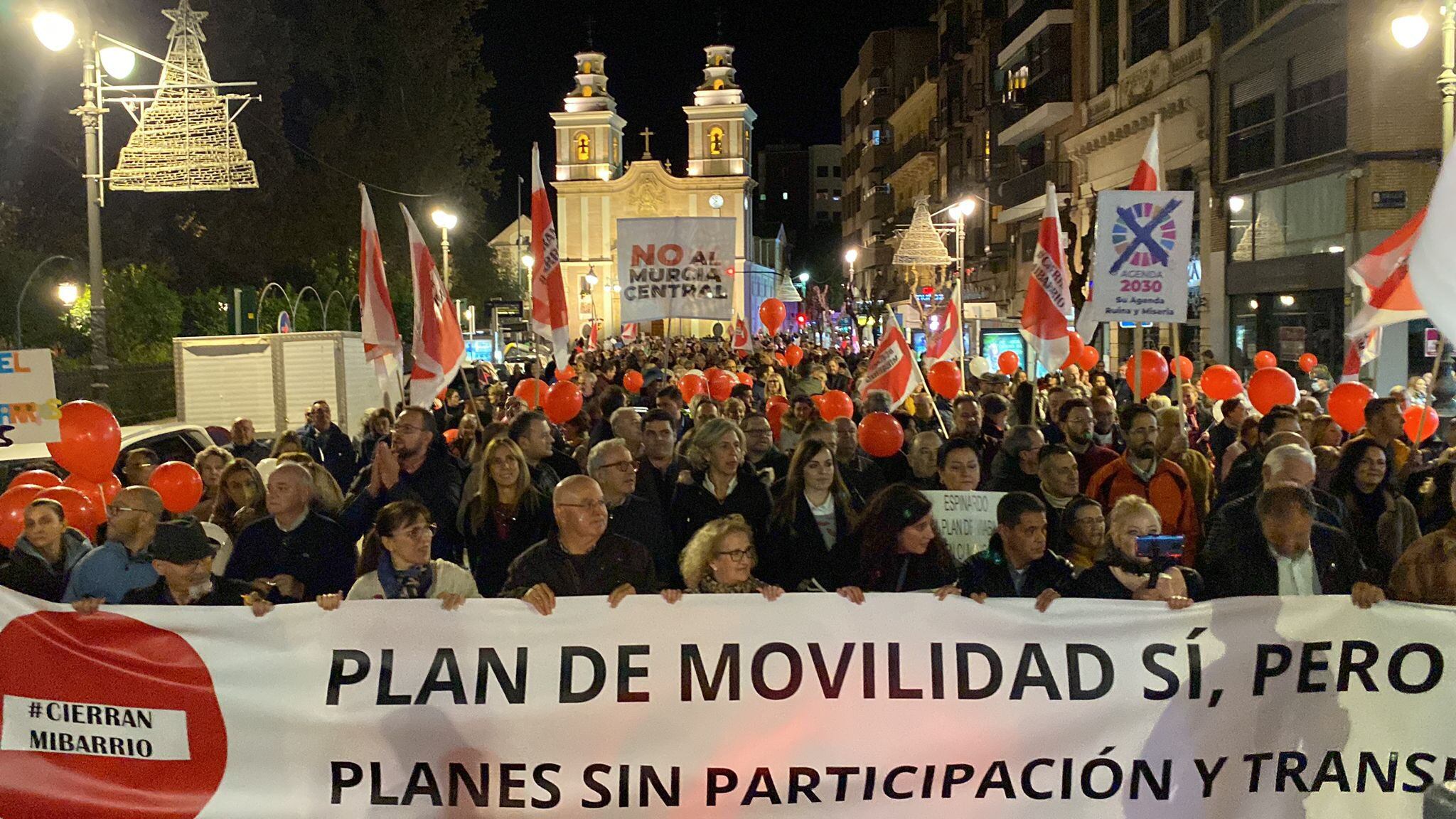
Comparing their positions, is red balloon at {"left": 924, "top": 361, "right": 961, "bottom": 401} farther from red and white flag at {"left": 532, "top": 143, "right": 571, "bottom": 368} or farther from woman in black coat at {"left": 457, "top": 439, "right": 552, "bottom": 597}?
woman in black coat at {"left": 457, "top": 439, "right": 552, "bottom": 597}

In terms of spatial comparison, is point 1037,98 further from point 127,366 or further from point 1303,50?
point 127,366

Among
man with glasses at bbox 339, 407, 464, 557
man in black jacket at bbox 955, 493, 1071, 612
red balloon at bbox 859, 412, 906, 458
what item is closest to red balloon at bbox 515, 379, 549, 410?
red balloon at bbox 859, 412, 906, 458

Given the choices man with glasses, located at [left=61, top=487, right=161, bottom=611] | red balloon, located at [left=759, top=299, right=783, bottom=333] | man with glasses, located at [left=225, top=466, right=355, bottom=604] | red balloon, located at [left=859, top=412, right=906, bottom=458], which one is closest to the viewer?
man with glasses, located at [left=61, top=487, right=161, bottom=611]

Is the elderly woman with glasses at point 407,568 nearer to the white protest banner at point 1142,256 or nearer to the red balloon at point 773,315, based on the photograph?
the white protest banner at point 1142,256

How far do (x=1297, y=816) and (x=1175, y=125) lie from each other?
26123 mm

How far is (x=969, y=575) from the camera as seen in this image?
17.5 ft

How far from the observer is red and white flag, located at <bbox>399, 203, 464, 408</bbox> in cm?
1030

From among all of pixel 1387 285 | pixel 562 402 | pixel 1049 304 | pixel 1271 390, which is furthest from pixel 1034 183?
pixel 1387 285

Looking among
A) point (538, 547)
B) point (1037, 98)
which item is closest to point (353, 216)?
point (1037, 98)

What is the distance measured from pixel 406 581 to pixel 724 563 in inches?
47.6

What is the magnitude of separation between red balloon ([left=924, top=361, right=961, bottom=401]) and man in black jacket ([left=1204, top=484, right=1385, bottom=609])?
8.05 metres

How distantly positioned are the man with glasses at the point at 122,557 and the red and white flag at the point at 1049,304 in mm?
8297

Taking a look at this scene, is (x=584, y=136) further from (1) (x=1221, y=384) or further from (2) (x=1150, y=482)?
(2) (x=1150, y=482)

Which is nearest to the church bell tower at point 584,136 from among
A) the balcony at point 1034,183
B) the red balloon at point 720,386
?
the balcony at point 1034,183
